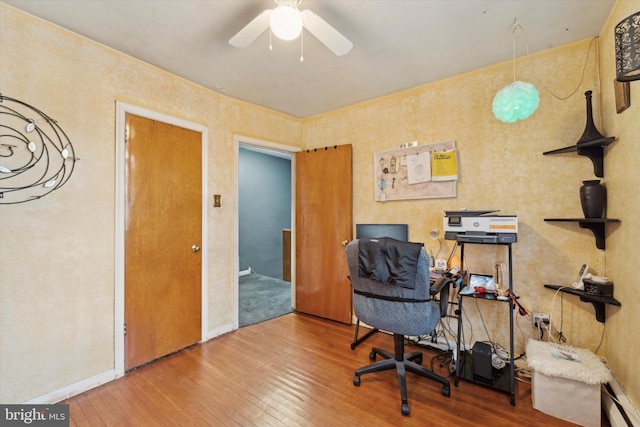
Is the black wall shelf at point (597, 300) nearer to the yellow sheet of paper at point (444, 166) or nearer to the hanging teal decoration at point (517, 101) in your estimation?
the yellow sheet of paper at point (444, 166)

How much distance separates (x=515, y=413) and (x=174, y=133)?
336cm

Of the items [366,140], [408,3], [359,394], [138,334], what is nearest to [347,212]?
[366,140]

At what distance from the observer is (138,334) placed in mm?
2285

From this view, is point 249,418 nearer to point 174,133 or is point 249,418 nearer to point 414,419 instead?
point 414,419

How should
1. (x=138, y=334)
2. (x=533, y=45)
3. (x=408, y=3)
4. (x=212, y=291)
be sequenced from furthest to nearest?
(x=212, y=291), (x=138, y=334), (x=533, y=45), (x=408, y=3)

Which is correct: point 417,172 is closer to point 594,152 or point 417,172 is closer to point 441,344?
point 594,152

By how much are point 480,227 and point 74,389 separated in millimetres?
3119

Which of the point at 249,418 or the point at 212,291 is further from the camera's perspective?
the point at 212,291

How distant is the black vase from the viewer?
5.92 feet

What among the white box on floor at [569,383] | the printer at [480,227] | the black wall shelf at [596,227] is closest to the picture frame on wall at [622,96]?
the black wall shelf at [596,227]

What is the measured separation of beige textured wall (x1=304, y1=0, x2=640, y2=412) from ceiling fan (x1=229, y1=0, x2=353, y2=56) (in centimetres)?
141

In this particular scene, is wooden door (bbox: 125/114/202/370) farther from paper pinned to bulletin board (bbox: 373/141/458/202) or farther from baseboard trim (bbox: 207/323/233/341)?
paper pinned to bulletin board (bbox: 373/141/458/202)

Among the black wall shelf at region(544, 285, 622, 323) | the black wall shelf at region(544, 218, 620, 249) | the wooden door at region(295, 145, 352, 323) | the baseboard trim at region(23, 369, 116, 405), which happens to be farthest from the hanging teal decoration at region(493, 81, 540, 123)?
the baseboard trim at region(23, 369, 116, 405)

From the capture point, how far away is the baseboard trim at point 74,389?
1800 millimetres
